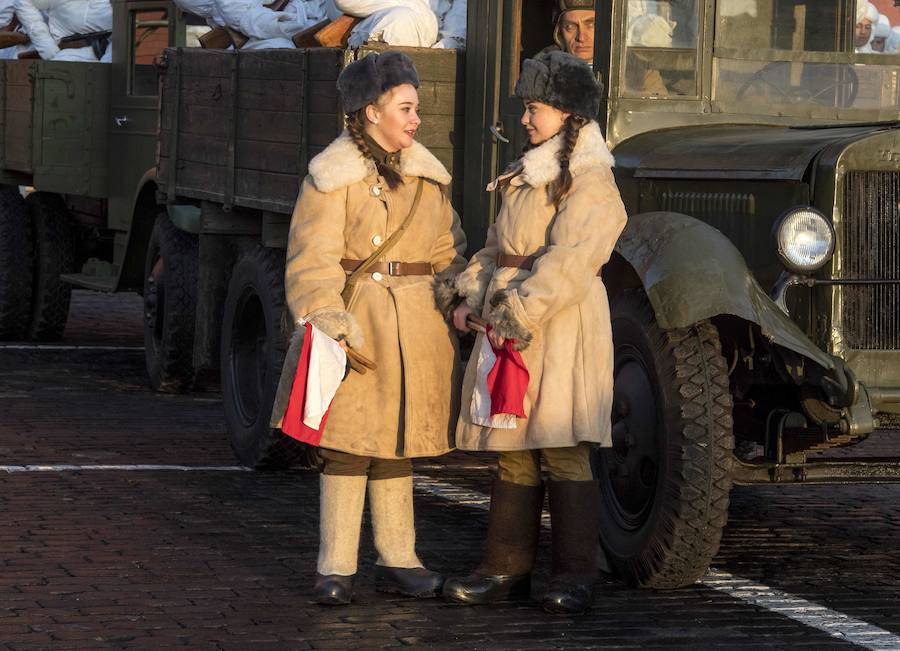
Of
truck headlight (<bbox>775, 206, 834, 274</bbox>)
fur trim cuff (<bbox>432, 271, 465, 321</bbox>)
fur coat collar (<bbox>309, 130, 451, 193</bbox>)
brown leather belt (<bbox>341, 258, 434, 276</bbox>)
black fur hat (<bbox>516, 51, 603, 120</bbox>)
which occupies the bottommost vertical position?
fur trim cuff (<bbox>432, 271, 465, 321</bbox>)

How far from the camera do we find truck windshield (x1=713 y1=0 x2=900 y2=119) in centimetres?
694

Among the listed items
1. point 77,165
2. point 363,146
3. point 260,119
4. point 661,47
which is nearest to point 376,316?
point 363,146

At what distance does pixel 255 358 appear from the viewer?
28.5ft

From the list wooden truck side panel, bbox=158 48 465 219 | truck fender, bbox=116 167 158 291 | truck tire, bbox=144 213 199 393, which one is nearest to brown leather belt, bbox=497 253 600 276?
wooden truck side panel, bbox=158 48 465 219

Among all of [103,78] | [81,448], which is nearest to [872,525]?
[81,448]

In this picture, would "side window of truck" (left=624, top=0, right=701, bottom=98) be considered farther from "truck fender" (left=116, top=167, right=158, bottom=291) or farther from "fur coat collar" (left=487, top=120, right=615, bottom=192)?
"truck fender" (left=116, top=167, right=158, bottom=291)

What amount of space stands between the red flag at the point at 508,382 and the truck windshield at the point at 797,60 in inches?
80.1

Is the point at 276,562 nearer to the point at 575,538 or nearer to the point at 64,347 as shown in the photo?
the point at 575,538

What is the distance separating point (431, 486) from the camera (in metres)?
7.87

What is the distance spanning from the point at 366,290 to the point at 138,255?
6357mm

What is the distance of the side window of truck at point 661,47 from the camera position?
6.87 meters

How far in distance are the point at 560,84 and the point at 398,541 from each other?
1.50 m

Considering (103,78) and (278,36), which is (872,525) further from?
(103,78)

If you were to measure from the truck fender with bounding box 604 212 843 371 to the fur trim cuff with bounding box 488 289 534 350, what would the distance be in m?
0.57
